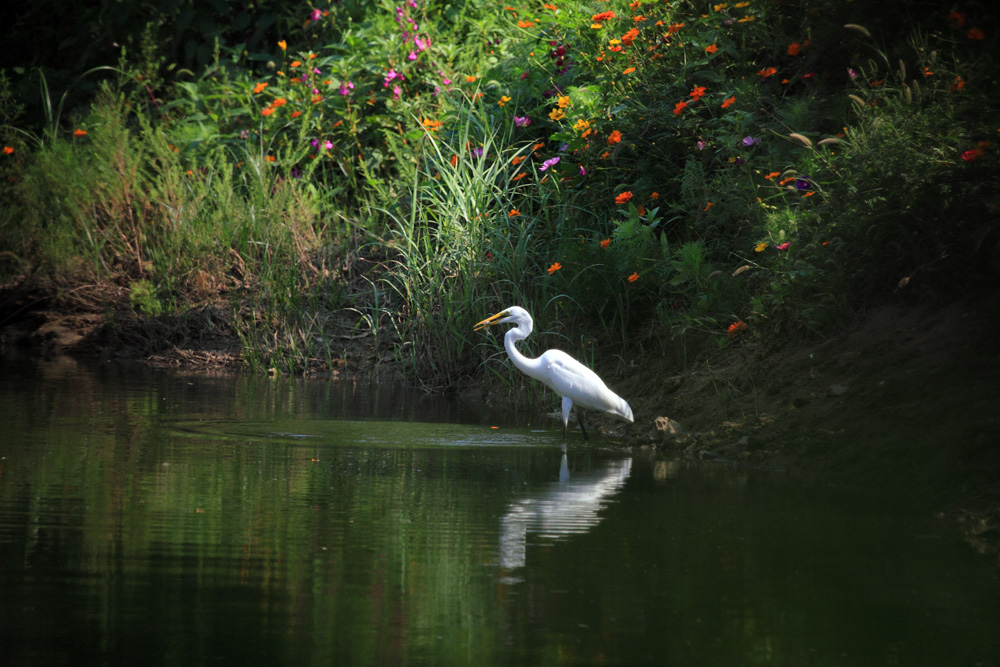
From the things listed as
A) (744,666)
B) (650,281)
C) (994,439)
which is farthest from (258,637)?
(650,281)

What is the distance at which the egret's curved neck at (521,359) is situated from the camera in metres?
8.39

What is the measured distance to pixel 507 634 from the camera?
358 centimetres

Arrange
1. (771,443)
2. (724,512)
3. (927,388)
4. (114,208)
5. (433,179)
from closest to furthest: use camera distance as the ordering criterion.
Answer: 1. (724,512)
2. (927,388)
3. (771,443)
4. (433,179)
5. (114,208)

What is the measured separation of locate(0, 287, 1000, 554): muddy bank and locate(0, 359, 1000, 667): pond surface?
0.94ft

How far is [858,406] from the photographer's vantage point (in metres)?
6.83

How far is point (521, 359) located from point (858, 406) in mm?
2571

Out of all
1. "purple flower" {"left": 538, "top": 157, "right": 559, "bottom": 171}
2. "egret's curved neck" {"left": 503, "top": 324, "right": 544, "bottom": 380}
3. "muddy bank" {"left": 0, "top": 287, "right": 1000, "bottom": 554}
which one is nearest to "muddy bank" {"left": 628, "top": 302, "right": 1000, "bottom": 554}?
"muddy bank" {"left": 0, "top": 287, "right": 1000, "bottom": 554}

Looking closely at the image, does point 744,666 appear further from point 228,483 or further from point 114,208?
point 114,208

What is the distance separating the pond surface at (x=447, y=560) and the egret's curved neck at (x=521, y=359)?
1115 millimetres

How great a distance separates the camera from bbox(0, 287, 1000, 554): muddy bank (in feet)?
19.5

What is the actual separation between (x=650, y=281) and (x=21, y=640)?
6.75 metres

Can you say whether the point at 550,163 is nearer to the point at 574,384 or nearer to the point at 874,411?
the point at 574,384

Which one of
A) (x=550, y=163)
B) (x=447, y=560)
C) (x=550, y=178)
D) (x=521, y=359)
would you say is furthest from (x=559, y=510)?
(x=550, y=178)

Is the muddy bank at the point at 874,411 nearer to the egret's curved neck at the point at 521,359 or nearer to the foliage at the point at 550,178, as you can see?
the foliage at the point at 550,178
